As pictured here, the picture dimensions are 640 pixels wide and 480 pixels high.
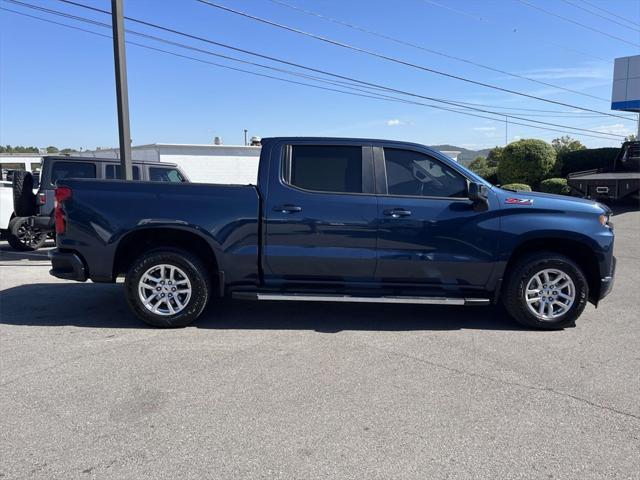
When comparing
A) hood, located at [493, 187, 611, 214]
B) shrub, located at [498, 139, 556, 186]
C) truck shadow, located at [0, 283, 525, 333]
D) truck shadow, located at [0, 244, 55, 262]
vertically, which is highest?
shrub, located at [498, 139, 556, 186]

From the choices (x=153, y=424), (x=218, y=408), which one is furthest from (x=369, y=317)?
(x=153, y=424)

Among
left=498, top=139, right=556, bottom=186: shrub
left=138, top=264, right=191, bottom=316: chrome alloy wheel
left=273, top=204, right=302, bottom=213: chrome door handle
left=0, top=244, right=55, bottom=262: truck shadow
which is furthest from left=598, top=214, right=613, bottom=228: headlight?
left=498, top=139, right=556, bottom=186: shrub

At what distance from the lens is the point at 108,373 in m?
4.21

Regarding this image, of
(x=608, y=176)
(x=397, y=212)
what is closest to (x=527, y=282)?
(x=397, y=212)

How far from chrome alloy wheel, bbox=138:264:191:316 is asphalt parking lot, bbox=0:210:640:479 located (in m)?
0.28

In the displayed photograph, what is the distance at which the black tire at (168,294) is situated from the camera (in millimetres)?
5309

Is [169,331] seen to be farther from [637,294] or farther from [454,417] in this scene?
[637,294]

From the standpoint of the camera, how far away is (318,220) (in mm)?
5242

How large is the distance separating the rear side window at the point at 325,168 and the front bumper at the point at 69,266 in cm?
236

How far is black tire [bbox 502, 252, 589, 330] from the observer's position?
17.5 feet

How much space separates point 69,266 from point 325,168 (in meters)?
2.91

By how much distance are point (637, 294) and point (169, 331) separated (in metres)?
6.30

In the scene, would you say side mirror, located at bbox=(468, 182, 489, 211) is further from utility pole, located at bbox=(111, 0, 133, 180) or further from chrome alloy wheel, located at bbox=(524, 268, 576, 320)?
utility pole, located at bbox=(111, 0, 133, 180)

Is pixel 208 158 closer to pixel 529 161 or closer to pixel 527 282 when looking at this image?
pixel 529 161
